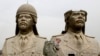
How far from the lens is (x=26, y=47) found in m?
16.7

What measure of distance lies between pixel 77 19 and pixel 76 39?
2.30 feet

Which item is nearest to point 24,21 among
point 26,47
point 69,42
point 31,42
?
point 31,42

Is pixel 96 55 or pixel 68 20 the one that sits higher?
pixel 68 20

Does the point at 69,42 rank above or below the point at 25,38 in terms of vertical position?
below

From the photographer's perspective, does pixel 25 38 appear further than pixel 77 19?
No

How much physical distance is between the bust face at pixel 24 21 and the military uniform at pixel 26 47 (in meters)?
0.32

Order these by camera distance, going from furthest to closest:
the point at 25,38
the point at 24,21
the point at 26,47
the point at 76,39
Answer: the point at 76,39 < the point at 25,38 < the point at 24,21 < the point at 26,47

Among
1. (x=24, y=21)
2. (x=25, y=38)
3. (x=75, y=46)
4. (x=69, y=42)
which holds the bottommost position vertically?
(x=75, y=46)

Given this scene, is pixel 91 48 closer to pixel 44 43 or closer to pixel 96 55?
pixel 96 55

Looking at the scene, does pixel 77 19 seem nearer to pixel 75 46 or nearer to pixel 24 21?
pixel 75 46

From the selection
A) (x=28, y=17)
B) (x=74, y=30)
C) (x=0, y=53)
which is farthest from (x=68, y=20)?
(x=0, y=53)

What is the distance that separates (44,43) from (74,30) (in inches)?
49.6

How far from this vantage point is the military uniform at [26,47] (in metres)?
16.6

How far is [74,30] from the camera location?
1742 centimetres
